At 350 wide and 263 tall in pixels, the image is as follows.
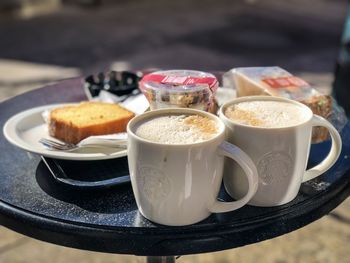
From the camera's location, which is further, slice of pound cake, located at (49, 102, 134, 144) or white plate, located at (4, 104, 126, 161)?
slice of pound cake, located at (49, 102, 134, 144)

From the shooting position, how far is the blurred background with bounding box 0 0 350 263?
1970 mm

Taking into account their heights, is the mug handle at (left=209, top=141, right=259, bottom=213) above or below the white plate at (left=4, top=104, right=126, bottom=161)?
above

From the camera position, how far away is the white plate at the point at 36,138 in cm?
95

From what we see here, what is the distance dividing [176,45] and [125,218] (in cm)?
436

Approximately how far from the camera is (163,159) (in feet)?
2.39

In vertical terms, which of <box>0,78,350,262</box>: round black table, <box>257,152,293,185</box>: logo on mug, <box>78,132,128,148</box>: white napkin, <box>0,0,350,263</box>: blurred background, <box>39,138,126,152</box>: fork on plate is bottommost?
<box>0,0,350,263</box>: blurred background

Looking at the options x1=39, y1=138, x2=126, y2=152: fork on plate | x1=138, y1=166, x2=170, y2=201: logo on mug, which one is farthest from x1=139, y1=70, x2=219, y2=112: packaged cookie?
x1=138, y1=166, x2=170, y2=201: logo on mug

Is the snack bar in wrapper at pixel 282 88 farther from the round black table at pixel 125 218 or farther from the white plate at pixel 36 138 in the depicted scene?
the white plate at pixel 36 138

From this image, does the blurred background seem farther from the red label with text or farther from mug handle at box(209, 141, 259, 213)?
mug handle at box(209, 141, 259, 213)

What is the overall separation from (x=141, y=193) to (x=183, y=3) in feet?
22.8

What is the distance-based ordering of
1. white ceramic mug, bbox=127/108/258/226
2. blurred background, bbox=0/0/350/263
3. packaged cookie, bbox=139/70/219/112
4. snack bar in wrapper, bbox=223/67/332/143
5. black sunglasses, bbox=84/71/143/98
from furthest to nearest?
blurred background, bbox=0/0/350/263 → black sunglasses, bbox=84/71/143/98 → snack bar in wrapper, bbox=223/67/332/143 → packaged cookie, bbox=139/70/219/112 → white ceramic mug, bbox=127/108/258/226

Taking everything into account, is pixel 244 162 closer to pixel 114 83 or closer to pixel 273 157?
pixel 273 157

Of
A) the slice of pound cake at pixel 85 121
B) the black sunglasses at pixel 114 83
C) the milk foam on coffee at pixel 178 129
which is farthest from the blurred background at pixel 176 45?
the milk foam on coffee at pixel 178 129

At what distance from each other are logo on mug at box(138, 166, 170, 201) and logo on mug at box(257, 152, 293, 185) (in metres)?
0.16
